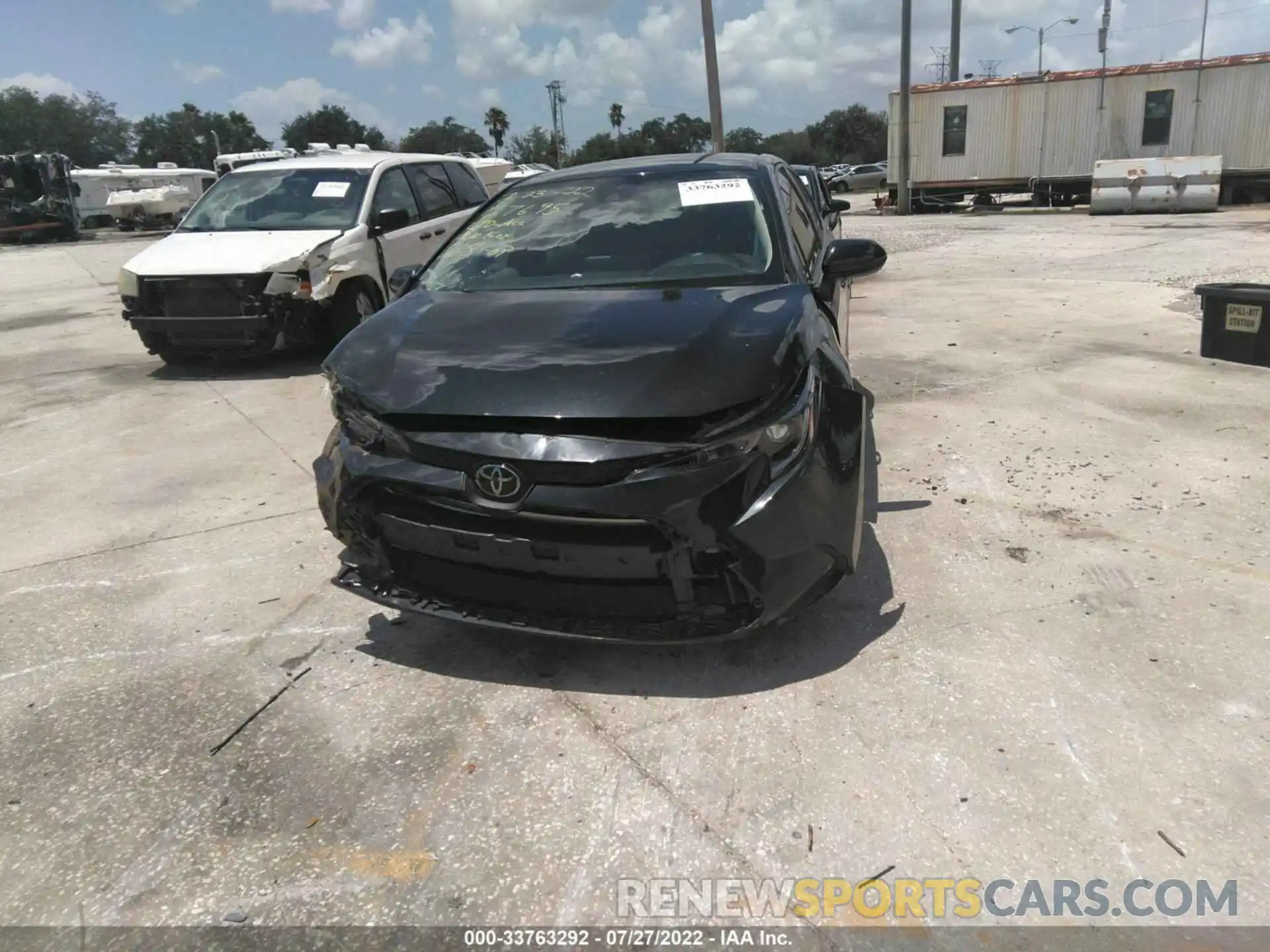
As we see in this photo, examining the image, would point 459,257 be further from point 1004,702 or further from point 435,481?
point 1004,702

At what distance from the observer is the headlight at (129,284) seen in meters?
7.22

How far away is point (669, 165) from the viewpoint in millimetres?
4441

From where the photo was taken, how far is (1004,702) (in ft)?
8.89

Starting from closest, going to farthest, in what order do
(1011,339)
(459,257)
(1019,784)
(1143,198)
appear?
(1019,784)
(459,257)
(1011,339)
(1143,198)

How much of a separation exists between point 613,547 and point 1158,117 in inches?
1119

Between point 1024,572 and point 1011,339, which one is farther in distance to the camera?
point 1011,339

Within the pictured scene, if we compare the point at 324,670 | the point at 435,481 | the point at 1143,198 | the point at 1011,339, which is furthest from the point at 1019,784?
the point at 1143,198

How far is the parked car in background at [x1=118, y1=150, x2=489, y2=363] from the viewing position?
7098 millimetres

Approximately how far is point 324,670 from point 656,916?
156 centimetres

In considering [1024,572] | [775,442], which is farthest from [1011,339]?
[775,442]

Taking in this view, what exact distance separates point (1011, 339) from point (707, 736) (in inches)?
241

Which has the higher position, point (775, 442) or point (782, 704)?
point (775, 442)

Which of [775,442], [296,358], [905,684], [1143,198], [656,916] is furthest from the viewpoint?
[1143,198]

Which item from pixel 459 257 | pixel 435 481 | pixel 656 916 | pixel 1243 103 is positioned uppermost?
pixel 1243 103
